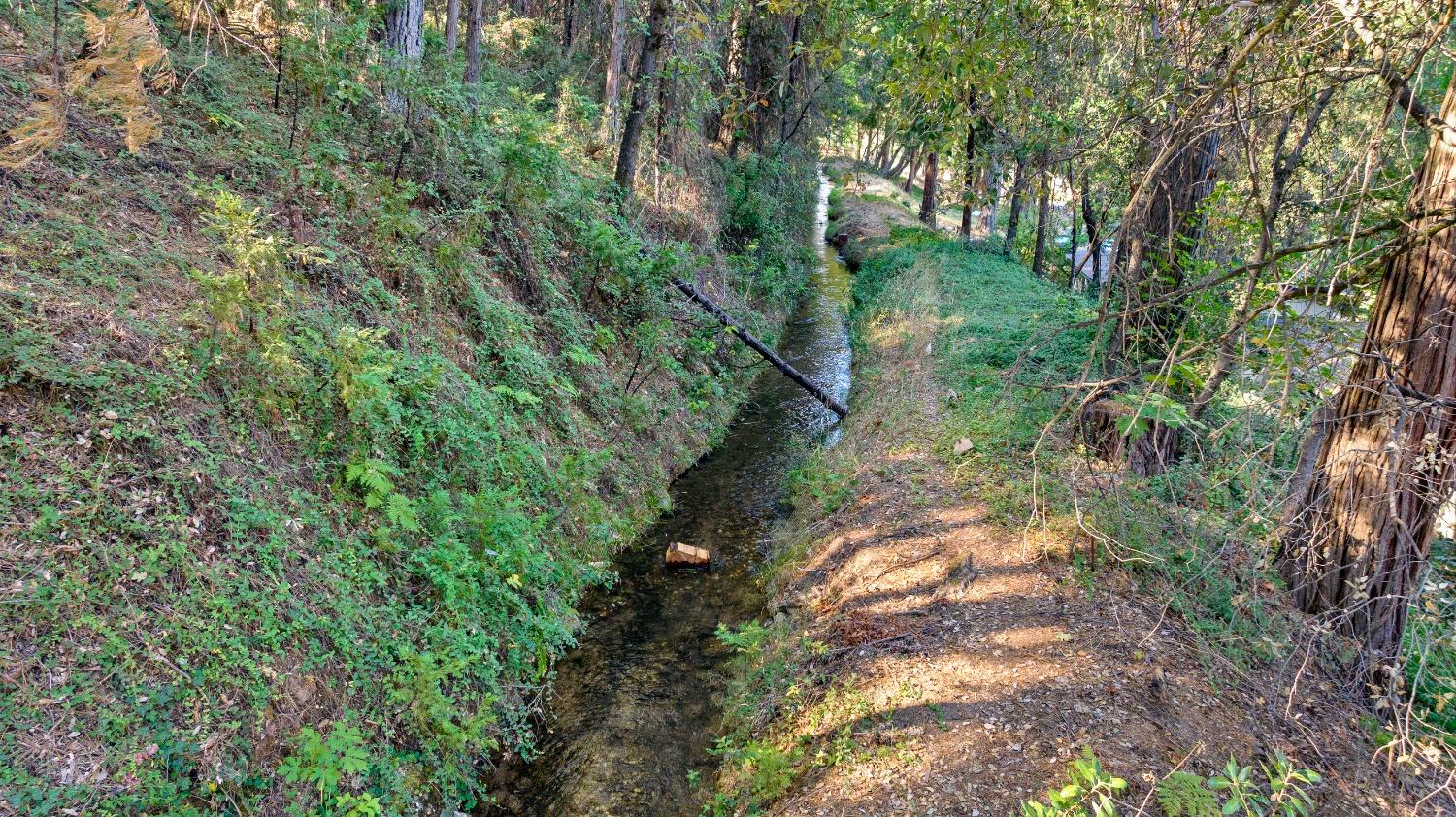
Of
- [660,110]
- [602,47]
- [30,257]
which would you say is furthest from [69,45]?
[602,47]

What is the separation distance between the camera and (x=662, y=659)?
20.6 feet

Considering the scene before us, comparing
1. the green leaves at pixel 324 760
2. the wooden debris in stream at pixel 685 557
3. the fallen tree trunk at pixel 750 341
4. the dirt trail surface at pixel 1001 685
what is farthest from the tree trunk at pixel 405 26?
the dirt trail surface at pixel 1001 685

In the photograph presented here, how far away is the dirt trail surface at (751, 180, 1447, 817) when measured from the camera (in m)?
4.04

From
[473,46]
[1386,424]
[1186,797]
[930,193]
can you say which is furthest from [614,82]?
[930,193]

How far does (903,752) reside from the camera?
4.48 meters

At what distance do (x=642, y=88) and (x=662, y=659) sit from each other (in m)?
8.89

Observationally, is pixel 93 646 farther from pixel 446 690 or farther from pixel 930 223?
pixel 930 223

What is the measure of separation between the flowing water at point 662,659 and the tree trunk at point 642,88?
16.2ft

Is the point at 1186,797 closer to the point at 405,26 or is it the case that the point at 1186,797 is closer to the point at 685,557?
the point at 685,557

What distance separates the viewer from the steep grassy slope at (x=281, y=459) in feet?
11.4

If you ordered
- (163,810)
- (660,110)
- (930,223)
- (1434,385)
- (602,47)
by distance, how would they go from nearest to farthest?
1. (163,810)
2. (1434,385)
3. (660,110)
4. (602,47)
5. (930,223)

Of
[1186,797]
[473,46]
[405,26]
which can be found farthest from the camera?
[473,46]

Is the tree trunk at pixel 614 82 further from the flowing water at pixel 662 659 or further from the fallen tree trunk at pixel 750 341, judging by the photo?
the flowing water at pixel 662 659

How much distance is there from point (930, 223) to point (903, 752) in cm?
2500
